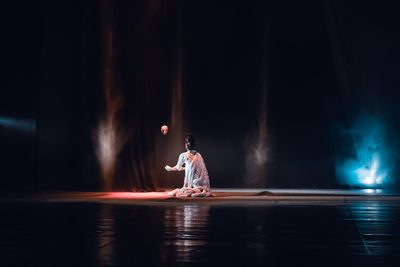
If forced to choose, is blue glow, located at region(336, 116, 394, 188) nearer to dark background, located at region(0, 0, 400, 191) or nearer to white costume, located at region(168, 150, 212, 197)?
dark background, located at region(0, 0, 400, 191)

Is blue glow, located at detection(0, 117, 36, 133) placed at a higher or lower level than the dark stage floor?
higher

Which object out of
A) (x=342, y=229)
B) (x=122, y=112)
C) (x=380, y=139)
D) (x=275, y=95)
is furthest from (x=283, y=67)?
(x=342, y=229)

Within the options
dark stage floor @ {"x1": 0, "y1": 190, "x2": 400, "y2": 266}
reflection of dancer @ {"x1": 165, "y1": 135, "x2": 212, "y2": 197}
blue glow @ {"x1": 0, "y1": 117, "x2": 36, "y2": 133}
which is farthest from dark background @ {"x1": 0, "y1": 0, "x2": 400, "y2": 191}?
dark stage floor @ {"x1": 0, "y1": 190, "x2": 400, "y2": 266}

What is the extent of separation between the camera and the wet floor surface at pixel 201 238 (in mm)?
2641

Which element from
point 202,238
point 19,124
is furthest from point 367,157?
point 202,238

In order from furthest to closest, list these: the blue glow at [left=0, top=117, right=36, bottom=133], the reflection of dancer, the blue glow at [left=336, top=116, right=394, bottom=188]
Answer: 1. the blue glow at [left=0, top=117, right=36, bottom=133]
2. the blue glow at [left=336, top=116, right=394, bottom=188]
3. the reflection of dancer

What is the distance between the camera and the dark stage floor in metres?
2.64

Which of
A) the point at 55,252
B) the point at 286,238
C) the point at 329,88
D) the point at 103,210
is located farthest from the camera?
the point at 329,88

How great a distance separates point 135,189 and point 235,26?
3650 millimetres

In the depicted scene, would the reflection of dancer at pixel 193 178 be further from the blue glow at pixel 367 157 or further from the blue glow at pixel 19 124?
the blue glow at pixel 19 124

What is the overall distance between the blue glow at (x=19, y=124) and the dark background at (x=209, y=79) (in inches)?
3.9

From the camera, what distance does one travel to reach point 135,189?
31.3 feet

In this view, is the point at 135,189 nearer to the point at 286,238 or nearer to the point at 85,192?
the point at 85,192

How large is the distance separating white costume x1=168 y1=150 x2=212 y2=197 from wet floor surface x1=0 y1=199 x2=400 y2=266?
2742 mm
